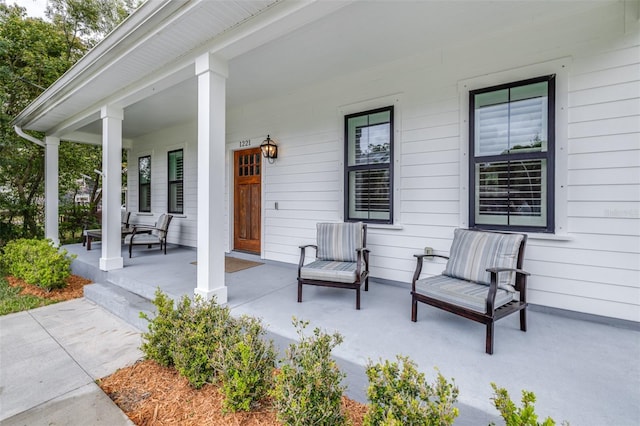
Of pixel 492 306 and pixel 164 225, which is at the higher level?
pixel 164 225

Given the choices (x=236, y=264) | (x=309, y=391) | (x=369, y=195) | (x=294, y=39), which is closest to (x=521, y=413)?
(x=309, y=391)

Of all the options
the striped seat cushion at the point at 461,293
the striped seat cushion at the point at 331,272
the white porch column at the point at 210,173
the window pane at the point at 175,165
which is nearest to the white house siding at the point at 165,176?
the window pane at the point at 175,165

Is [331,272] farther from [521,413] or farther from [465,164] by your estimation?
[521,413]

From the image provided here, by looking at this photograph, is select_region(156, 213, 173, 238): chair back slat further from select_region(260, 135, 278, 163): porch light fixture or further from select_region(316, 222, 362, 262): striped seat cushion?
select_region(316, 222, 362, 262): striped seat cushion

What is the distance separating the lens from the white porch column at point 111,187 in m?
4.48

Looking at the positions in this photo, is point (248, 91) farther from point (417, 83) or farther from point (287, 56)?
point (417, 83)

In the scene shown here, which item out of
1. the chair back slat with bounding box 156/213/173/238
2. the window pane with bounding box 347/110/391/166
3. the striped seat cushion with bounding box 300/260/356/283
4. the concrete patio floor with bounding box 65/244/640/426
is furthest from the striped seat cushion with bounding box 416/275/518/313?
the chair back slat with bounding box 156/213/173/238

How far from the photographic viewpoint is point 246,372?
5.63 ft

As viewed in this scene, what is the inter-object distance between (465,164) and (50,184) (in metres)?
8.26

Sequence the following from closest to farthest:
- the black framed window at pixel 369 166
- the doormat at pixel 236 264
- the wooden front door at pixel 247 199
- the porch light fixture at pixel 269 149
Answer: the black framed window at pixel 369 166
the doormat at pixel 236 264
the porch light fixture at pixel 269 149
the wooden front door at pixel 247 199

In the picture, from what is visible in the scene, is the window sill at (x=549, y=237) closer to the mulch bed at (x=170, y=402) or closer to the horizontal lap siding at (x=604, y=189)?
the horizontal lap siding at (x=604, y=189)

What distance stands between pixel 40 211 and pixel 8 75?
3370mm

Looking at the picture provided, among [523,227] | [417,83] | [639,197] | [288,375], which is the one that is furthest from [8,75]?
[639,197]

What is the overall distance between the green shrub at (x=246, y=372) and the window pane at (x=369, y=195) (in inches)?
102
